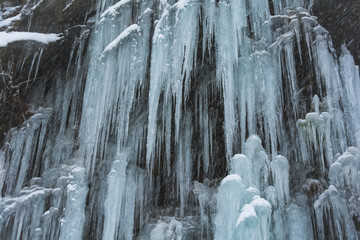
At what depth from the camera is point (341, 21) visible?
8.41 metres

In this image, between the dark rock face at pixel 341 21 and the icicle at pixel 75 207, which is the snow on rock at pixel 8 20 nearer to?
the icicle at pixel 75 207

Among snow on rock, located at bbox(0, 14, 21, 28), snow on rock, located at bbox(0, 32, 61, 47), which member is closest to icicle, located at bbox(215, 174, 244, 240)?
snow on rock, located at bbox(0, 32, 61, 47)

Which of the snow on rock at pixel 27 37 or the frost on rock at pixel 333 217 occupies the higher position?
the snow on rock at pixel 27 37

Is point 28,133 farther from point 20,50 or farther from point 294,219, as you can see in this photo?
point 294,219

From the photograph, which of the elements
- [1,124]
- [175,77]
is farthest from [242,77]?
[1,124]

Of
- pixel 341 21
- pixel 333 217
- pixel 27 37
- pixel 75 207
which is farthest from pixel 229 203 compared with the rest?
pixel 27 37

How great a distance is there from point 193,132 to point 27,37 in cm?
414

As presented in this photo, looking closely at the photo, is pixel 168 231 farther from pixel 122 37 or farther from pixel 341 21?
pixel 341 21

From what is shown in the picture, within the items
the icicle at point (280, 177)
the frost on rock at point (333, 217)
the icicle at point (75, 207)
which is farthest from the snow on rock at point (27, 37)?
the frost on rock at point (333, 217)

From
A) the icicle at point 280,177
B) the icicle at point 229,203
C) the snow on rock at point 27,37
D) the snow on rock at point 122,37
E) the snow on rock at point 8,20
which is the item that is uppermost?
the snow on rock at point 8,20

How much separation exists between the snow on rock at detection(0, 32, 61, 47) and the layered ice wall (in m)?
0.53

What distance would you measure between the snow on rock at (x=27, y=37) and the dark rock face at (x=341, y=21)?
544cm

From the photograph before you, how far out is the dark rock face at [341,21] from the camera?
827 centimetres

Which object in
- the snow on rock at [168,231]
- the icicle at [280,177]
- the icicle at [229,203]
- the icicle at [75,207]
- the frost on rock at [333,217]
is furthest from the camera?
the snow on rock at [168,231]
